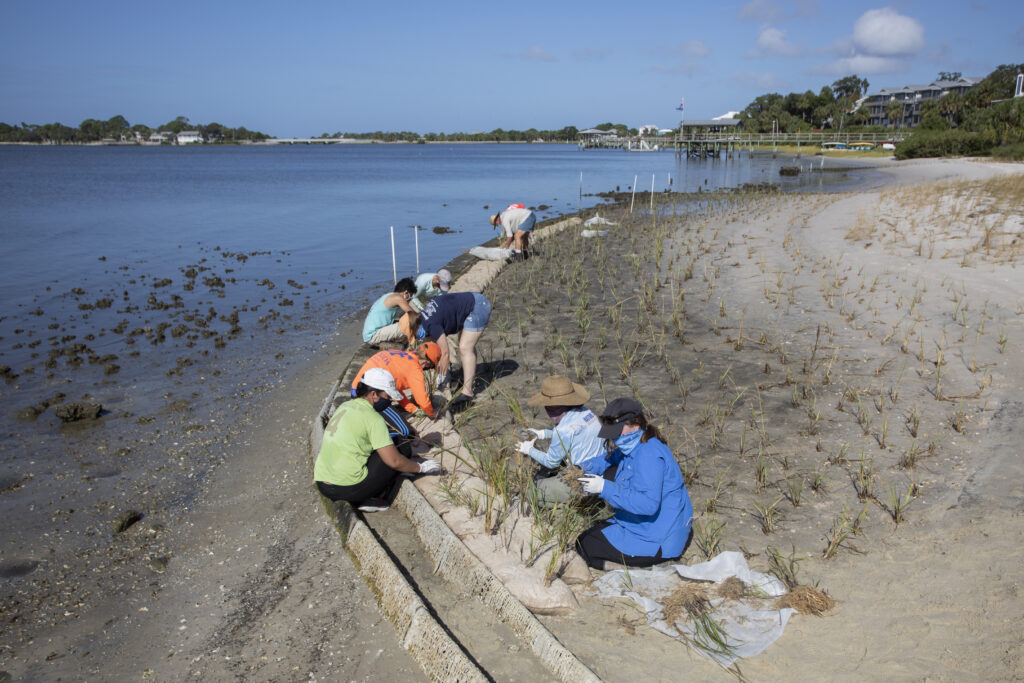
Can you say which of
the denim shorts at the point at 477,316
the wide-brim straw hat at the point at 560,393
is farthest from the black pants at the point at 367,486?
the denim shorts at the point at 477,316

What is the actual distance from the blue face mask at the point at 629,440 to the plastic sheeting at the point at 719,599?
2.41 ft

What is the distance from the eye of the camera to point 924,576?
407 cm

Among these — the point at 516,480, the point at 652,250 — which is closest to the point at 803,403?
the point at 516,480

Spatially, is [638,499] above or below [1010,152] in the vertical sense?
below

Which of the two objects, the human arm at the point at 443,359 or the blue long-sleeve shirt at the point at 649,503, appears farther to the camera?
the human arm at the point at 443,359

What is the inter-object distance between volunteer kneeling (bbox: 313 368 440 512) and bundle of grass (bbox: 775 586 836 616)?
2661mm

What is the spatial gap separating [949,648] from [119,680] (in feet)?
15.2

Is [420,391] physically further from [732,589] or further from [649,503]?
[732,589]

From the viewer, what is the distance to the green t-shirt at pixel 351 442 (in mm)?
4922

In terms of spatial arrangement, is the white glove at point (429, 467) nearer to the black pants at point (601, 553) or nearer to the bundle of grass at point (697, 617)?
the black pants at point (601, 553)

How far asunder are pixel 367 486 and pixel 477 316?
7.72 feet

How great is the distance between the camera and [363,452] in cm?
502

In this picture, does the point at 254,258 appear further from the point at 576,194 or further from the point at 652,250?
the point at 576,194

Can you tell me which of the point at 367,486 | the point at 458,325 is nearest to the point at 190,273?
the point at 458,325
